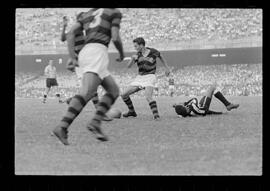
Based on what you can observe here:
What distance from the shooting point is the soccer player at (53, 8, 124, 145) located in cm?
748

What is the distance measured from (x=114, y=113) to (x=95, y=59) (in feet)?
3.04

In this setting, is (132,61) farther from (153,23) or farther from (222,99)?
(222,99)

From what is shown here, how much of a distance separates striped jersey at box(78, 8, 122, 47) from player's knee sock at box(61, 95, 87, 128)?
0.66m

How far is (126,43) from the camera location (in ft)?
25.9

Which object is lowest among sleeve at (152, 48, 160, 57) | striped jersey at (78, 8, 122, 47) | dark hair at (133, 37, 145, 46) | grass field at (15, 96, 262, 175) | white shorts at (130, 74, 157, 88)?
grass field at (15, 96, 262, 175)

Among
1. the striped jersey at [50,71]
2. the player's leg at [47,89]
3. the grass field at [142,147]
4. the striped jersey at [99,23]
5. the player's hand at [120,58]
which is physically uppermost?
the striped jersey at [99,23]

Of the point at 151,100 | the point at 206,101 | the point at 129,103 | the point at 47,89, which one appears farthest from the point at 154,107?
the point at 47,89

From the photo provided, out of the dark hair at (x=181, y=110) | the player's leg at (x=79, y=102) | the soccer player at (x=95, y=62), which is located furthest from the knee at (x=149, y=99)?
the player's leg at (x=79, y=102)

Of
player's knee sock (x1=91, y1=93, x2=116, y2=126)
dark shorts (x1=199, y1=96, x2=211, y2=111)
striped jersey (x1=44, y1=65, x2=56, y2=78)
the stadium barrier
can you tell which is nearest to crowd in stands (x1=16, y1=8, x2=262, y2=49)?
the stadium barrier

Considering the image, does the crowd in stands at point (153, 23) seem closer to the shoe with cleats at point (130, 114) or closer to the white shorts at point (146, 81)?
the white shorts at point (146, 81)

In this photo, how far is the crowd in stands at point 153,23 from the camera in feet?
24.8

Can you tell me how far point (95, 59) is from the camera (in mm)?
7574

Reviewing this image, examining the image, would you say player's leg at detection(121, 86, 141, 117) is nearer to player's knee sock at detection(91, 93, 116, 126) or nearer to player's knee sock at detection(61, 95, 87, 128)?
player's knee sock at detection(91, 93, 116, 126)
